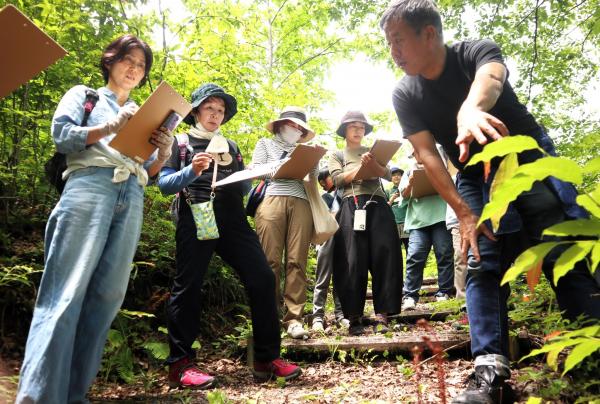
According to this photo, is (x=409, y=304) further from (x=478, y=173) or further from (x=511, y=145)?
(x=511, y=145)

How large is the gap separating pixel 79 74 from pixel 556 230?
4464 mm

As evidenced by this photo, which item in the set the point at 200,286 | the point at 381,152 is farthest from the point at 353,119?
the point at 200,286

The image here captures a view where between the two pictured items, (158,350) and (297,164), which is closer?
(158,350)

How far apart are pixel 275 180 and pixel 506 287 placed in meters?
2.62

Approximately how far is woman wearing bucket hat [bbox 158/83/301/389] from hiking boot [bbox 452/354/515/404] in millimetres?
1648

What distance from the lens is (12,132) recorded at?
435cm

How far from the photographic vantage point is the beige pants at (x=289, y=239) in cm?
438

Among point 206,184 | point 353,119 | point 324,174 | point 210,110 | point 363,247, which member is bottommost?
point 363,247

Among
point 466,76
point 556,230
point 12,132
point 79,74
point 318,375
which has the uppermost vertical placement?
point 79,74

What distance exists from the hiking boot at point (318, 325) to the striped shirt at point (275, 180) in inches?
51.3

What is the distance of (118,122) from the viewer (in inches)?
103

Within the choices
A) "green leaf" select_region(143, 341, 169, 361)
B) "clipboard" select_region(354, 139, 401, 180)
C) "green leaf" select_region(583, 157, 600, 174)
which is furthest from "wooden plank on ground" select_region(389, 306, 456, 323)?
"green leaf" select_region(583, 157, 600, 174)

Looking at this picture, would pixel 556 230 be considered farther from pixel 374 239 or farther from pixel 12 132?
pixel 12 132

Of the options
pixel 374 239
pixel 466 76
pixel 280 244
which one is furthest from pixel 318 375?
pixel 466 76
